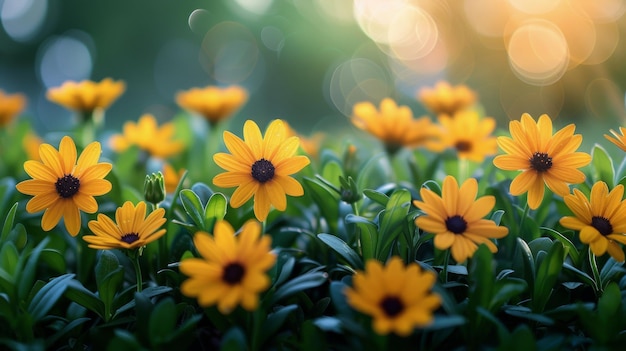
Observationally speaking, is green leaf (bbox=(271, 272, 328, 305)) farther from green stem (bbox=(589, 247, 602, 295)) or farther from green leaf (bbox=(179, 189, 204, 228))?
green stem (bbox=(589, 247, 602, 295))

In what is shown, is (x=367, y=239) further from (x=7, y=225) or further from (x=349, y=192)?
(x=7, y=225)

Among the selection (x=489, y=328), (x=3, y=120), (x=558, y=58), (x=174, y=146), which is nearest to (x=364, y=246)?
(x=489, y=328)

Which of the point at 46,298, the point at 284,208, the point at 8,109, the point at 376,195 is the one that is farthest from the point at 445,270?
the point at 8,109

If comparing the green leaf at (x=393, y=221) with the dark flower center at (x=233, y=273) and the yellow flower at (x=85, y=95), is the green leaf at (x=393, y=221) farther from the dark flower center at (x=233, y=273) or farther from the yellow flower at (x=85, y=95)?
the yellow flower at (x=85, y=95)

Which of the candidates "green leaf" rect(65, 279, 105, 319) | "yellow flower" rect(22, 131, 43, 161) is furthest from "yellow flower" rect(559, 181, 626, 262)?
"yellow flower" rect(22, 131, 43, 161)

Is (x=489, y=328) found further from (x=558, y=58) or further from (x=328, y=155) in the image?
(x=558, y=58)
